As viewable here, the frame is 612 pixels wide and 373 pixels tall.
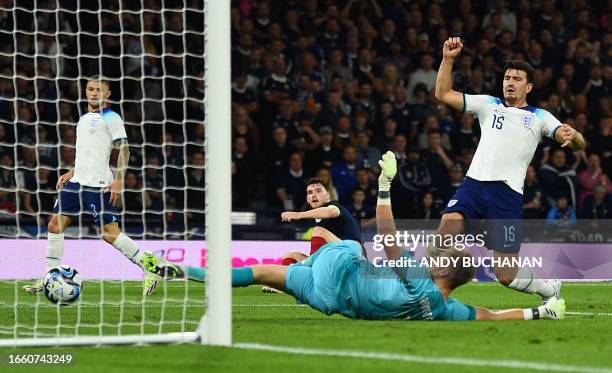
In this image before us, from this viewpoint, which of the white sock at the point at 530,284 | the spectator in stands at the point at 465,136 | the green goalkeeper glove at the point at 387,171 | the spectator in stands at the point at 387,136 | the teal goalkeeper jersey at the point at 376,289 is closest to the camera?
the teal goalkeeper jersey at the point at 376,289

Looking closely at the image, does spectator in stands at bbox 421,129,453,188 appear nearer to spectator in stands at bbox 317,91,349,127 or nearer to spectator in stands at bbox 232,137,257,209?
spectator in stands at bbox 317,91,349,127

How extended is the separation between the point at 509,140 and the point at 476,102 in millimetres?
476

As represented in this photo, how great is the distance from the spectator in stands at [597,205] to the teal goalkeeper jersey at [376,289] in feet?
33.6

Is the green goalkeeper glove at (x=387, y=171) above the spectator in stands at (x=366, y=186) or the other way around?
above

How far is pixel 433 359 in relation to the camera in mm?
7156

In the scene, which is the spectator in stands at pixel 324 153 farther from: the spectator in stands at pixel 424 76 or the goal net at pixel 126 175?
the spectator in stands at pixel 424 76

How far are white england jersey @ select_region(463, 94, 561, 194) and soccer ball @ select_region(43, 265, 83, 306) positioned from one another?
373cm

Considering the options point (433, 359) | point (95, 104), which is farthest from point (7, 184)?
point (433, 359)

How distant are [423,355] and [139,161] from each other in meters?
11.0

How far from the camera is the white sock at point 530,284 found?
1102cm

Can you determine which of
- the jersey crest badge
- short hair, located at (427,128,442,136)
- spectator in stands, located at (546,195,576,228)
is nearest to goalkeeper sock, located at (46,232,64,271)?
the jersey crest badge

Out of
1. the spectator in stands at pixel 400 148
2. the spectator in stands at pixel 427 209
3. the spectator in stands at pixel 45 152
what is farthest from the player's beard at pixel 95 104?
the spectator in stands at pixel 400 148

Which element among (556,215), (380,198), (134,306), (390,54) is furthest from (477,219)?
(390,54)

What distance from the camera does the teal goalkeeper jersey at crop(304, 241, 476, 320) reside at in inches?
368
